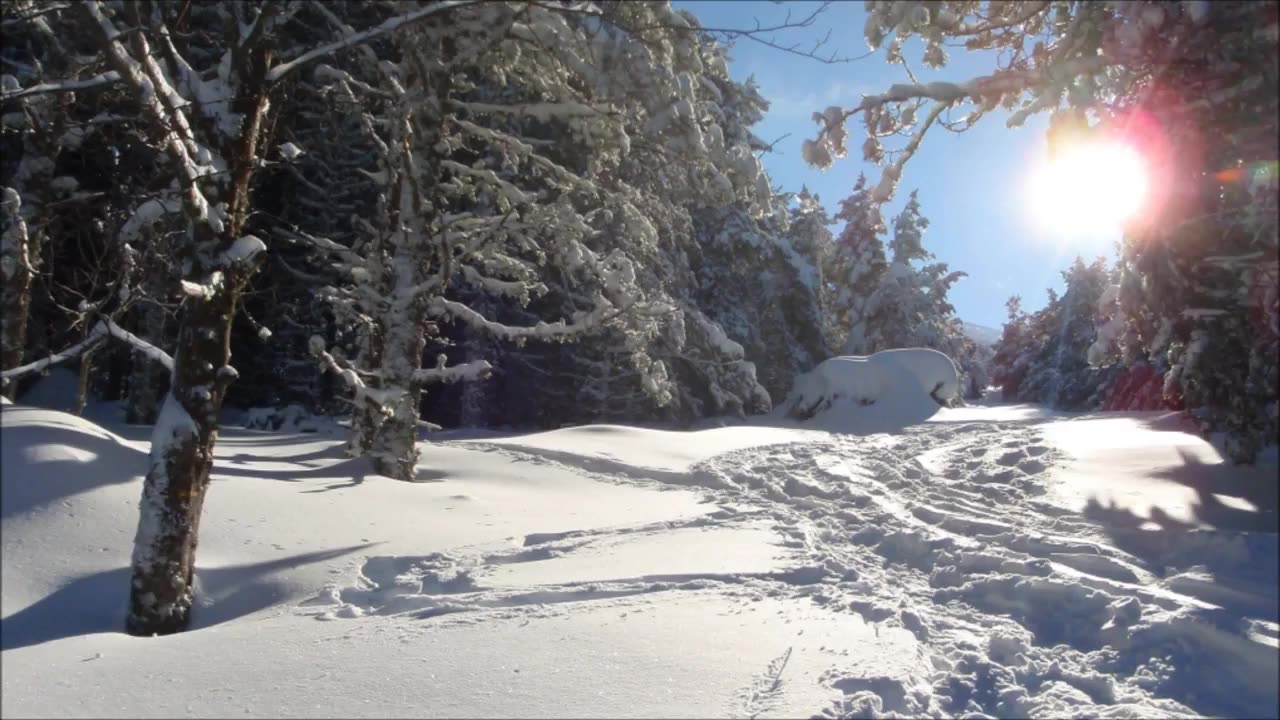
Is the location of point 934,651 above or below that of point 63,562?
below

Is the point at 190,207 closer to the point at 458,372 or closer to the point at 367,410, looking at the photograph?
the point at 458,372

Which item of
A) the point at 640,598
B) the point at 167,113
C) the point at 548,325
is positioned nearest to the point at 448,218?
the point at 548,325

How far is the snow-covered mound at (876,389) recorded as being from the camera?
67.8ft

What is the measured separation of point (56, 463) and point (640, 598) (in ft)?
12.1

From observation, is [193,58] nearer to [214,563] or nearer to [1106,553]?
[214,563]

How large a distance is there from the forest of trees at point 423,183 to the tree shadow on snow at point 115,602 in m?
0.16

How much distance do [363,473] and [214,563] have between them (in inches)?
124

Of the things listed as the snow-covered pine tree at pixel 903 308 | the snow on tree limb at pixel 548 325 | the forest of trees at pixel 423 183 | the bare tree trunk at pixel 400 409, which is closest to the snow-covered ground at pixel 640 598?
the bare tree trunk at pixel 400 409

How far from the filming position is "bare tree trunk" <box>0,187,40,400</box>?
26.2ft

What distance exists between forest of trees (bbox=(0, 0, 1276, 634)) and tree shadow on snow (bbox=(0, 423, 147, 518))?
22.7 inches

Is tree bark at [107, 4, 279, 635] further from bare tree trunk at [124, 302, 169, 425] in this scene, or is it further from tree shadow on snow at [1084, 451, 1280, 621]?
bare tree trunk at [124, 302, 169, 425]

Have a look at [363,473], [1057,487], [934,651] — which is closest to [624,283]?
[363,473]

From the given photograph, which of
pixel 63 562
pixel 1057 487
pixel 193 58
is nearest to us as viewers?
pixel 63 562

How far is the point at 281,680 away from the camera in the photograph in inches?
125
